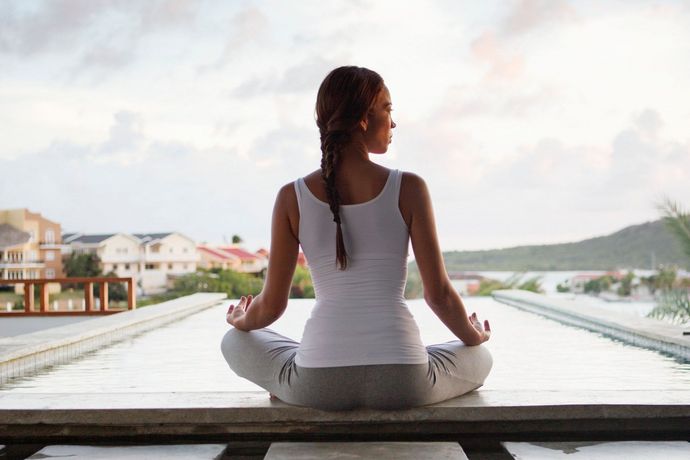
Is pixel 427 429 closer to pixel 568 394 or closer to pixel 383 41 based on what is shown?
pixel 568 394

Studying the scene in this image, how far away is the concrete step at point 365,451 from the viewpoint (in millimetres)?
1745

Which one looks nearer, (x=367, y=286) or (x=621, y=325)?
(x=367, y=286)

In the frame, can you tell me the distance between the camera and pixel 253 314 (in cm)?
201

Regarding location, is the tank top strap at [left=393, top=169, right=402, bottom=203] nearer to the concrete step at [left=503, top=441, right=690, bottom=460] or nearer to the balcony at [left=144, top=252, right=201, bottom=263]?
the concrete step at [left=503, top=441, right=690, bottom=460]

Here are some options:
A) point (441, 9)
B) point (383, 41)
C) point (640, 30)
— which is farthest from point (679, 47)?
point (383, 41)

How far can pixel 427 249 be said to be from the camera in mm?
Result: 1839

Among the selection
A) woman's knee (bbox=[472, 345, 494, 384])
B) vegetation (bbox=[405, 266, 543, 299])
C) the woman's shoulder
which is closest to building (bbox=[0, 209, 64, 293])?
vegetation (bbox=[405, 266, 543, 299])

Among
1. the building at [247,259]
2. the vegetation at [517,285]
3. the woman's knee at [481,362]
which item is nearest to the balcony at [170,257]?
the building at [247,259]

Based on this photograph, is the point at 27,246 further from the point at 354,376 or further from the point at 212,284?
the point at 354,376

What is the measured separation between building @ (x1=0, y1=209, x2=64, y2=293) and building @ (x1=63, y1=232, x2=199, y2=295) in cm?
361

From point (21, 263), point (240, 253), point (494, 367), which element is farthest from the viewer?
point (240, 253)

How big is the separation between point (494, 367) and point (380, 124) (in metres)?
2.05

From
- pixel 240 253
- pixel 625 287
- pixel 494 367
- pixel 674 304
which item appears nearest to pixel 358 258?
pixel 494 367

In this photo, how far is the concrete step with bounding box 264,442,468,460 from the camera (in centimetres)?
175
